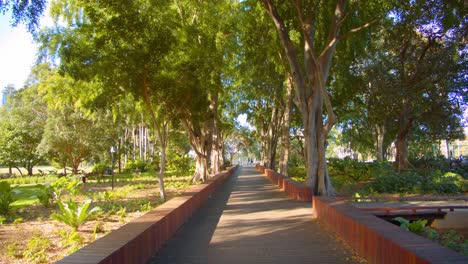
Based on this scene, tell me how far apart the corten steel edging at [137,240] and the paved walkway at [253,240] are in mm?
239

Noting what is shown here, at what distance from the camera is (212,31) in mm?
21688

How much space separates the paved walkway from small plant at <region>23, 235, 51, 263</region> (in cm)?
204

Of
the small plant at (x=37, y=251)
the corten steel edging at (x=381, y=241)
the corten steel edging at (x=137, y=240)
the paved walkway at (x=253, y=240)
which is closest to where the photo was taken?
the corten steel edging at (x=381, y=241)

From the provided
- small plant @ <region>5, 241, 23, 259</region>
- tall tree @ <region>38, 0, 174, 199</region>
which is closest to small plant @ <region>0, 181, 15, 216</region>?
tall tree @ <region>38, 0, 174, 199</region>

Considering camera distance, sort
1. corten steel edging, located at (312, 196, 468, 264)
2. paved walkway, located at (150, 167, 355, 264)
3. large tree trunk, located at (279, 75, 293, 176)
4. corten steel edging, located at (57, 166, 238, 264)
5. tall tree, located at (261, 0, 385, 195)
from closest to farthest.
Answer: corten steel edging, located at (312, 196, 468, 264) → corten steel edging, located at (57, 166, 238, 264) → paved walkway, located at (150, 167, 355, 264) → tall tree, located at (261, 0, 385, 195) → large tree trunk, located at (279, 75, 293, 176)

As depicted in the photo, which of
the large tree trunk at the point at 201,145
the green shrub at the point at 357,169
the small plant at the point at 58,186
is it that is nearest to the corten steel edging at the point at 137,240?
the small plant at the point at 58,186

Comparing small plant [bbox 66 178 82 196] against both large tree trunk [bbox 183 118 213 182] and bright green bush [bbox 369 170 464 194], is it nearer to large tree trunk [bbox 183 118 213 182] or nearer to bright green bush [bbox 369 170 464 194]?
large tree trunk [bbox 183 118 213 182]

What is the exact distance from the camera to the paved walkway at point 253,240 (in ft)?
23.6

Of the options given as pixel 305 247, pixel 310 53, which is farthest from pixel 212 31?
pixel 305 247

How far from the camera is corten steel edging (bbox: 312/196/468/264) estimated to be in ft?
15.7

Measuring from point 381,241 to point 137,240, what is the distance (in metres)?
3.42

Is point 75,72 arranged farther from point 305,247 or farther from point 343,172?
point 343,172

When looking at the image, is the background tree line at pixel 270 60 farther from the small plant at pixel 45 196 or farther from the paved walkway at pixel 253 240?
the paved walkway at pixel 253 240

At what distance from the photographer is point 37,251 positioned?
8070 mm
